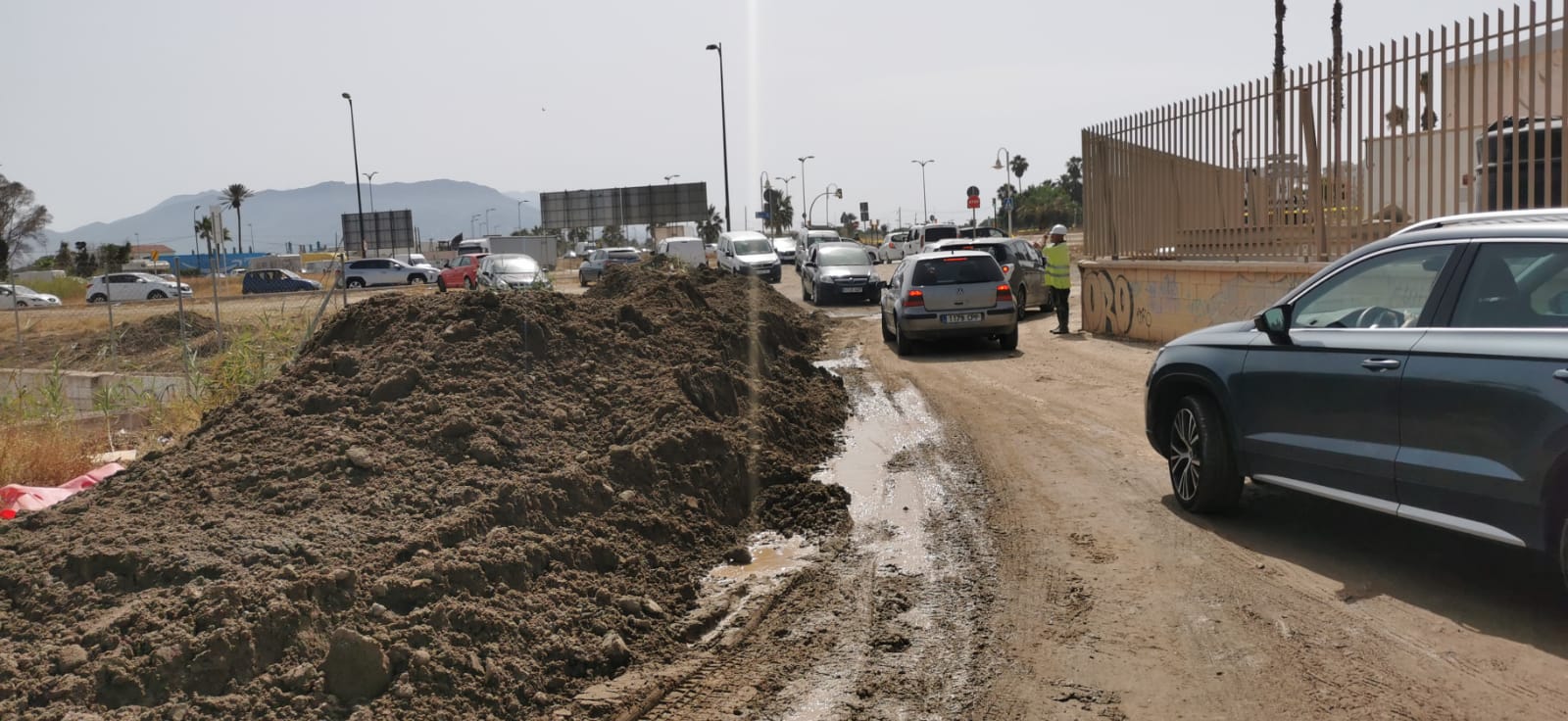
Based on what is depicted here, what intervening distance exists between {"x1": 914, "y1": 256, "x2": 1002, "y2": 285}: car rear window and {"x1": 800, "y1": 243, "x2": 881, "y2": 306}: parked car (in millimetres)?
11448

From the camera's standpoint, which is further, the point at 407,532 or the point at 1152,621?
the point at 407,532

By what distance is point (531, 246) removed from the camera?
60.9 m

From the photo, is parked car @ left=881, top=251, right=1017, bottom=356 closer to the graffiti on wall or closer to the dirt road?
the graffiti on wall

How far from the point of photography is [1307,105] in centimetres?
1348

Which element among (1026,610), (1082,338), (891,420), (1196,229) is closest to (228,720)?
(1026,610)

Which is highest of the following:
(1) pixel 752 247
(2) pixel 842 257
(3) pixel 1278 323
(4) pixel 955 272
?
(1) pixel 752 247

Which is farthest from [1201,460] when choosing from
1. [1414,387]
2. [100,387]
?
[100,387]

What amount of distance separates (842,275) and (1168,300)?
13.3m

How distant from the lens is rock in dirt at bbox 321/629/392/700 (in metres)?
4.52

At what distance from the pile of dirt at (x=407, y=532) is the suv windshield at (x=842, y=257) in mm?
20268

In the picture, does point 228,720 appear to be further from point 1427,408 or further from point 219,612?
point 1427,408

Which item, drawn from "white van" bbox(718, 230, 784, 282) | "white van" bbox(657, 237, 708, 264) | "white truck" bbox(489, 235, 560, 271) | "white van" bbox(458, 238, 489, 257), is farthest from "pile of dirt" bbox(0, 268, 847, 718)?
"white van" bbox(458, 238, 489, 257)

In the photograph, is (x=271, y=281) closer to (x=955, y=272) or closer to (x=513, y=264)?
(x=513, y=264)

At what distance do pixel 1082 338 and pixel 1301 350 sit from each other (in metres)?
12.6
